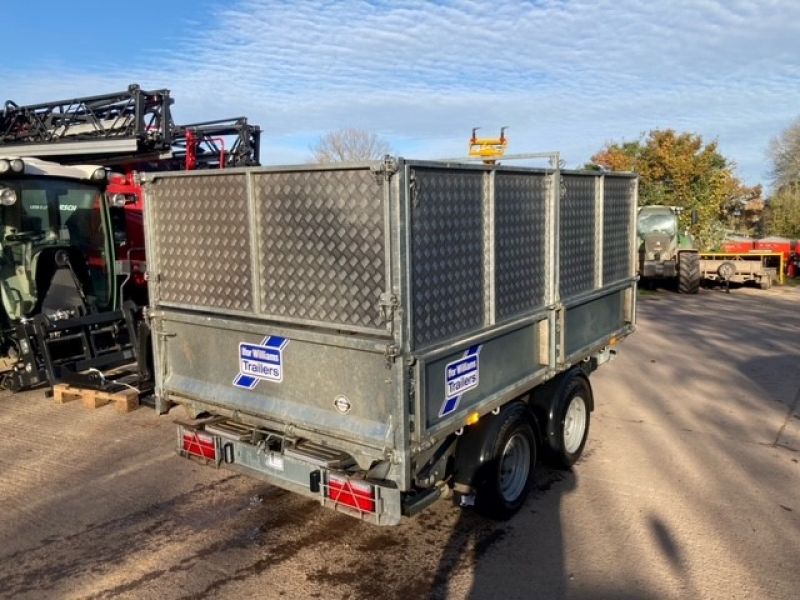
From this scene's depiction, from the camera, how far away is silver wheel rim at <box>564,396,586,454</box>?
18.5 ft

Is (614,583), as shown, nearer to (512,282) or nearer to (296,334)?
(512,282)

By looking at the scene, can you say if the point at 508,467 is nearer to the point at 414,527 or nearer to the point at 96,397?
the point at 414,527

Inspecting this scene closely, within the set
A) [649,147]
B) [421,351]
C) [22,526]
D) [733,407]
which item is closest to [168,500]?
[22,526]

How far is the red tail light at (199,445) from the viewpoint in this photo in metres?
4.39

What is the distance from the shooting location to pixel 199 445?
447cm

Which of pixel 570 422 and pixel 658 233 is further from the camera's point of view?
pixel 658 233

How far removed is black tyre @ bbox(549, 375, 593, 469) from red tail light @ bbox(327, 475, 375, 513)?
200 centimetres

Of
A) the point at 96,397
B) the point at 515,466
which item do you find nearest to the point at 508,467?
the point at 515,466

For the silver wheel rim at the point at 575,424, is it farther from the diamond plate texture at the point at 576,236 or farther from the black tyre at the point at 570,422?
the diamond plate texture at the point at 576,236

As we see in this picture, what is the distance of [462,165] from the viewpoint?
12.6 ft

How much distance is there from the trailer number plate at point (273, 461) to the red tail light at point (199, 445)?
422 millimetres

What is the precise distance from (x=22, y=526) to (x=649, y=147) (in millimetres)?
28252

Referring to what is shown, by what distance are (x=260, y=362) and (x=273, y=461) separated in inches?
23.8

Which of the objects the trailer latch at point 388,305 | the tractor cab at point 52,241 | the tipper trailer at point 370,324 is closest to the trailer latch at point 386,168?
the tipper trailer at point 370,324
